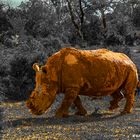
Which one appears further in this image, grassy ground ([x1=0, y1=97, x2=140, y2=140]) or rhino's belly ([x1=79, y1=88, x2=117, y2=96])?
rhino's belly ([x1=79, y1=88, x2=117, y2=96])

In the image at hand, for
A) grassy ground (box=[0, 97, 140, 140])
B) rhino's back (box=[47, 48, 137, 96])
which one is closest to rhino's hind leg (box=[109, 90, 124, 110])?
grassy ground (box=[0, 97, 140, 140])

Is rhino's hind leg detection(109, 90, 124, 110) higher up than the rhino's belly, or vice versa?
the rhino's belly

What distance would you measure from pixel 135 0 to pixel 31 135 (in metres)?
62.0

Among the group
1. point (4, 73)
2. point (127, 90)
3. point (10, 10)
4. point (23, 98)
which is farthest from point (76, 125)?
point (10, 10)

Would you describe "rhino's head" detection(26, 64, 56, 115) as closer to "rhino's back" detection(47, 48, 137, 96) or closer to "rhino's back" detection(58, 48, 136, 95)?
"rhino's back" detection(47, 48, 137, 96)

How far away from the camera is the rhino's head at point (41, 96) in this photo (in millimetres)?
17781

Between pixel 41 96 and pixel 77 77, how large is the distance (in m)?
1.37

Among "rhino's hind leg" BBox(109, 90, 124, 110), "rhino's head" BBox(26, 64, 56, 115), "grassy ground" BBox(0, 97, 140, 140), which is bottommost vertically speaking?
"rhino's hind leg" BBox(109, 90, 124, 110)

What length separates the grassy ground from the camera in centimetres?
1384

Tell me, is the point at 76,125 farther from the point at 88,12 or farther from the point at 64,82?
the point at 88,12

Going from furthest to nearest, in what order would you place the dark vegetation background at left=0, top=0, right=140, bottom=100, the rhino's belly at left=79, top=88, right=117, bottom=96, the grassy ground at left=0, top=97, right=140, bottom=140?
1. the dark vegetation background at left=0, top=0, right=140, bottom=100
2. the rhino's belly at left=79, top=88, right=117, bottom=96
3. the grassy ground at left=0, top=97, right=140, bottom=140

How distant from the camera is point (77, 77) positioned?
1828 centimetres

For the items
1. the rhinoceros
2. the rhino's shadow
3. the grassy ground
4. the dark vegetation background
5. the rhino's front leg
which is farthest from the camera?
the dark vegetation background

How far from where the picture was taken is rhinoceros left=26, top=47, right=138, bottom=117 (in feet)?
58.8
